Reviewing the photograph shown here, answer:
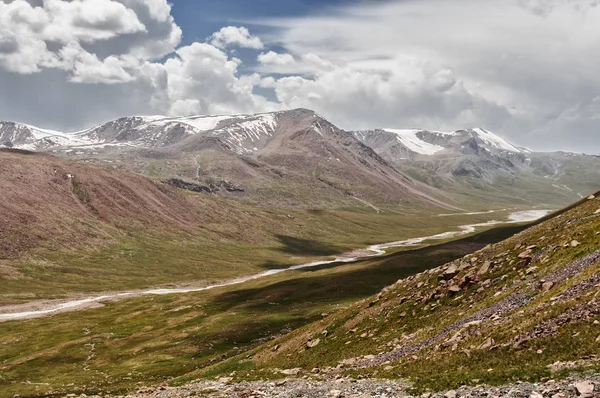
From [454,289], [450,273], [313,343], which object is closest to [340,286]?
[313,343]

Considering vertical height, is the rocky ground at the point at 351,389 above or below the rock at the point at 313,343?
above

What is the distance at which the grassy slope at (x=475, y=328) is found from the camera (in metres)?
25.6

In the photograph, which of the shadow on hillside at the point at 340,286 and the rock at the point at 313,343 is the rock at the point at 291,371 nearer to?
the rock at the point at 313,343

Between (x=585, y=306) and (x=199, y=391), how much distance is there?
2783 cm

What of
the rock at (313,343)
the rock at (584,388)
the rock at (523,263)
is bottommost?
the rock at (313,343)

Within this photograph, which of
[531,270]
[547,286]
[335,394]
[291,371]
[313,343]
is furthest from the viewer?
[313,343]

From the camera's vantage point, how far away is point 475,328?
34.3 m

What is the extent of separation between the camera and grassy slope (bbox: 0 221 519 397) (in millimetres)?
67125

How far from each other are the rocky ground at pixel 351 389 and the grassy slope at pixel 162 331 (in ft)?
37.0

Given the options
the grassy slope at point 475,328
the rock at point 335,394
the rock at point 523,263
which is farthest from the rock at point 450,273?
the rock at point 335,394

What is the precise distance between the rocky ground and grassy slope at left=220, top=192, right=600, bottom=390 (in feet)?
3.95

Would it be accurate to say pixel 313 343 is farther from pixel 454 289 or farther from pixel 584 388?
pixel 584 388

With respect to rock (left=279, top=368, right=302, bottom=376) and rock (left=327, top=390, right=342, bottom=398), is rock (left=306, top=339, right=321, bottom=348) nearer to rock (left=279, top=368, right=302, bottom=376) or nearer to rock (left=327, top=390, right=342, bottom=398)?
rock (left=279, top=368, right=302, bottom=376)

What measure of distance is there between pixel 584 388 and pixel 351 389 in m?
13.0
